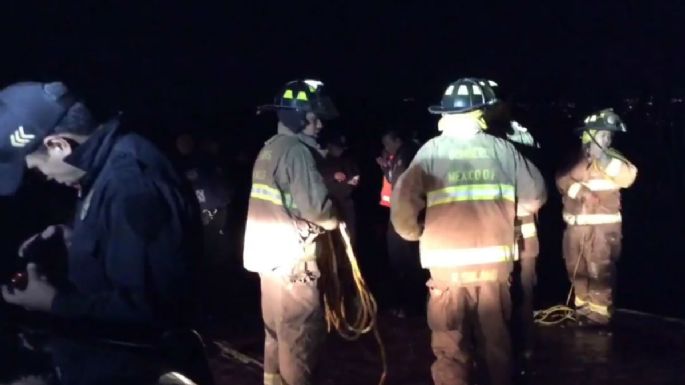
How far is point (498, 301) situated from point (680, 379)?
2210 millimetres

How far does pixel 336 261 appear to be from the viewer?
6.68m

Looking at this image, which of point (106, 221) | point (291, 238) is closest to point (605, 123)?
→ point (291, 238)

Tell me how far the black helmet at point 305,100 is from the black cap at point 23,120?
9.41 feet

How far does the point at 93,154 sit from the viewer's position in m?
3.53

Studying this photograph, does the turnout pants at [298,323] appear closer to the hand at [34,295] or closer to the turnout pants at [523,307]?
the turnout pants at [523,307]

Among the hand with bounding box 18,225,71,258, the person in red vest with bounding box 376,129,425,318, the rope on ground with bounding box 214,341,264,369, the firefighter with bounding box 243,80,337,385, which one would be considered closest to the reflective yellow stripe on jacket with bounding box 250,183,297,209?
the firefighter with bounding box 243,80,337,385

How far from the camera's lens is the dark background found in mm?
10156

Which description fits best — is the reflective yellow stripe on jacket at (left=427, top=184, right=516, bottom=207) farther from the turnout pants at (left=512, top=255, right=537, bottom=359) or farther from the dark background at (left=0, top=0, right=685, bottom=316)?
the dark background at (left=0, top=0, right=685, bottom=316)

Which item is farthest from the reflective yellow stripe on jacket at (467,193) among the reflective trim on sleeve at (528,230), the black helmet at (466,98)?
the reflective trim on sleeve at (528,230)

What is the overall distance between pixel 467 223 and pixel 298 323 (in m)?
1.17

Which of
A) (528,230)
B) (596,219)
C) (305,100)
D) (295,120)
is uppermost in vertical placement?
(305,100)

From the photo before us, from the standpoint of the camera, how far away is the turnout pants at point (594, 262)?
939 cm

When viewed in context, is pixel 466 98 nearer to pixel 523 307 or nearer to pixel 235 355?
pixel 523 307

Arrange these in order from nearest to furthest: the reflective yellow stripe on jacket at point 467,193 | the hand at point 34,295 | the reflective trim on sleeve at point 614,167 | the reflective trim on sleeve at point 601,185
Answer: the hand at point 34,295 < the reflective yellow stripe on jacket at point 467,193 < the reflective trim on sleeve at point 614,167 < the reflective trim on sleeve at point 601,185
